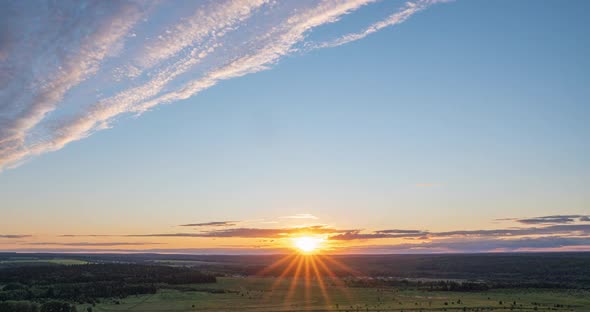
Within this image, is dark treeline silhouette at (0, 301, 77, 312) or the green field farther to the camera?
the green field

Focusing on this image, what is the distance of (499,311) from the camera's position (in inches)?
3041

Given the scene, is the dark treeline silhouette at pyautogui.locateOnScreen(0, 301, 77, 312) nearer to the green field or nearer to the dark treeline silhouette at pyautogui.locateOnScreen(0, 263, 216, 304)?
the green field

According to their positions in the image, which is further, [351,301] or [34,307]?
[351,301]

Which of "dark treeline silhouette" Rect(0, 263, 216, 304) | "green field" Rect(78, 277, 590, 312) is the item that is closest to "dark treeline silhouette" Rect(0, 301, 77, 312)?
"green field" Rect(78, 277, 590, 312)

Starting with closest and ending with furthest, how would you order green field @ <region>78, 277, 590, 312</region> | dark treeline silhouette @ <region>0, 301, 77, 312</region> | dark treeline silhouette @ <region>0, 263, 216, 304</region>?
dark treeline silhouette @ <region>0, 301, 77, 312</region>
green field @ <region>78, 277, 590, 312</region>
dark treeline silhouette @ <region>0, 263, 216, 304</region>

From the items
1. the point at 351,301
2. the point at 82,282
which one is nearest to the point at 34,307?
the point at 351,301

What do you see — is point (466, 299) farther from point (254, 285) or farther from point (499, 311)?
point (254, 285)

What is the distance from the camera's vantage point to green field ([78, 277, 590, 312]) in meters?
82.3

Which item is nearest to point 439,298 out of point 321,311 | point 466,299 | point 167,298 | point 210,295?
point 466,299

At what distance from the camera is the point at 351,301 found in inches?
3688

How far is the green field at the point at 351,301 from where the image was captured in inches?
3241

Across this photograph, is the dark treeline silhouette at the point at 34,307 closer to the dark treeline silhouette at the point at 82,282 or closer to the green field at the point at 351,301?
the green field at the point at 351,301

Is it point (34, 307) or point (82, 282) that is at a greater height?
point (34, 307)

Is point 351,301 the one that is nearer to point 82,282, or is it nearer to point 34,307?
point 34,307
